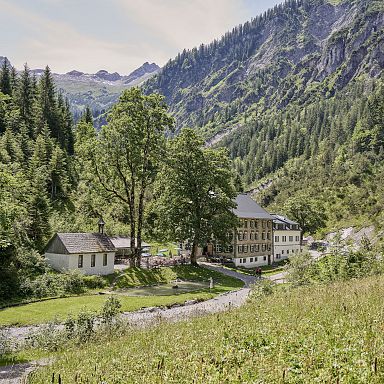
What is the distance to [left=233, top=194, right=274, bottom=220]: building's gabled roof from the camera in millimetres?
74006

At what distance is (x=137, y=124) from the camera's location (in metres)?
49.8

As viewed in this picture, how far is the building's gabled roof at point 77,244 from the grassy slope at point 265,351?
32934mm

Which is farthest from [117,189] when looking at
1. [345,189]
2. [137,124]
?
[345,189]

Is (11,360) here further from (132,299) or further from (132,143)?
(132,143)

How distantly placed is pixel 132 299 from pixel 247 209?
43824 millimetres

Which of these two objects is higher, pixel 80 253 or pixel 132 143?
pixel 132 143

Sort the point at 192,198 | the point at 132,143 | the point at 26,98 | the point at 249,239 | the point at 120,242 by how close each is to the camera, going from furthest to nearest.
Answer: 1. the point at 26,98
2. the point at 249,239
3. the point at 120,242
4. the point at 192,198
5. the point at 132,143

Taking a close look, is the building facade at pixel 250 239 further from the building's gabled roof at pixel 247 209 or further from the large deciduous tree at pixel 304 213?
the large deciduous tree at pixel 304 213

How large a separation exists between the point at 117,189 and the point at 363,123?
470ft

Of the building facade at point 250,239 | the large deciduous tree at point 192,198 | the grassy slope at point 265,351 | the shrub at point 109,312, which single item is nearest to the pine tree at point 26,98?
the large deciduous tree at point 192,198

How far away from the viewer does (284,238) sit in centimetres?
8894

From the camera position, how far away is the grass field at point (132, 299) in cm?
2930

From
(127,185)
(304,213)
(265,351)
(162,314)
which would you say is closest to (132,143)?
(127,185)

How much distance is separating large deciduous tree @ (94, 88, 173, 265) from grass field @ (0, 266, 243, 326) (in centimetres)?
481
